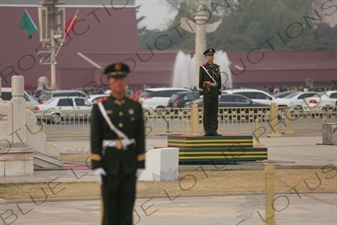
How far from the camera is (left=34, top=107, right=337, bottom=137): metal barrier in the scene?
97.1 feet

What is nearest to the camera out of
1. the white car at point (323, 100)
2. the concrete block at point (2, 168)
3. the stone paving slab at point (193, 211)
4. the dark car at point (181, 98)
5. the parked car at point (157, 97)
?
the stone paving slab at point (193, 211)

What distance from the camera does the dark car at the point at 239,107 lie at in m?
30.2

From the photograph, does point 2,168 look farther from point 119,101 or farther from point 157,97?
point 157,97

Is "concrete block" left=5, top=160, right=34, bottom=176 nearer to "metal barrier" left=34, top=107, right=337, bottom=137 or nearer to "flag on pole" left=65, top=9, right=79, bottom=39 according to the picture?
"metal barrier" left=34, top=107, right=337, bottom=137

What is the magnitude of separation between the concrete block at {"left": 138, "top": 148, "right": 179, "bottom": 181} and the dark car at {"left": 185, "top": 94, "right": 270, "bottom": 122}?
14.9m

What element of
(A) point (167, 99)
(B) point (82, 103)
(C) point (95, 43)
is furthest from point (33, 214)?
(C) point (95, 43)

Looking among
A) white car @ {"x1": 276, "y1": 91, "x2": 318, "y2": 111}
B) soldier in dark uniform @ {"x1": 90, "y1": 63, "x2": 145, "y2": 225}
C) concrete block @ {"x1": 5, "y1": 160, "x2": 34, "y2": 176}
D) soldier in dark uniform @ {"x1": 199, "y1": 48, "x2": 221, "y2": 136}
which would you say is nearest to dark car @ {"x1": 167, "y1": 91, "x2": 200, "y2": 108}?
white car @ {"x1": 276, "y1": 91, "x2": 318, "y2": 111}

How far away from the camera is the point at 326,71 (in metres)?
63.2

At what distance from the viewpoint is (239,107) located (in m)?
33.2

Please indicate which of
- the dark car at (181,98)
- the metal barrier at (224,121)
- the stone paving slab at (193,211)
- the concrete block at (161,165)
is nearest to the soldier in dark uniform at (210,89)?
the concrete block at (161,165)

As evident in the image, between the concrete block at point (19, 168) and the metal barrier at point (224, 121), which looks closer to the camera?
the concrete block at point (19, 168)

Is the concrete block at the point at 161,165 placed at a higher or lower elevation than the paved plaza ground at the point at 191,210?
higher

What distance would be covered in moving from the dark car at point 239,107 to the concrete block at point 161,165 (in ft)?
49.0

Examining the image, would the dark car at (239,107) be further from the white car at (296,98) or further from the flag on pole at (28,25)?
the flag on pole at (28,25)
